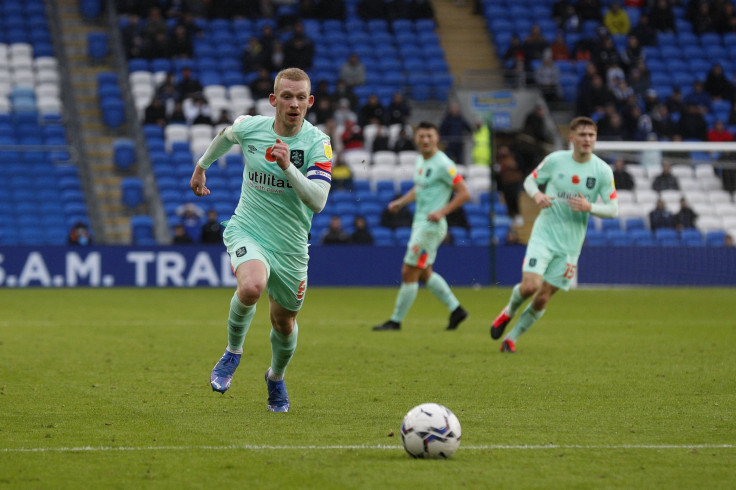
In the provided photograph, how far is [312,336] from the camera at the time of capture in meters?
13.1

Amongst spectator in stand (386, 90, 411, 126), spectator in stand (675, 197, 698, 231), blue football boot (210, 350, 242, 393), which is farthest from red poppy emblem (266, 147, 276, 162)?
spectator in stand (386, 90, 411, 126)

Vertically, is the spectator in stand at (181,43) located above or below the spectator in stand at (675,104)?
above

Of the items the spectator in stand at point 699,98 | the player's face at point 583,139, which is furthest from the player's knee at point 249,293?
the spectator in stand at point 699,98

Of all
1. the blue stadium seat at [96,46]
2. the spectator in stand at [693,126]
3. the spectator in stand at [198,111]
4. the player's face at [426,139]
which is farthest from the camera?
the blue stadium seat at [96,46]

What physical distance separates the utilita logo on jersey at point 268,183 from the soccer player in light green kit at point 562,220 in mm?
4428

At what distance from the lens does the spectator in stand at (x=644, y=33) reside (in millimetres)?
29812

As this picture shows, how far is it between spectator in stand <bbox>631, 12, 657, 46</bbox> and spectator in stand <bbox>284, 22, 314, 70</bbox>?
30.1ft

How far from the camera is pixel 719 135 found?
84.3 feet

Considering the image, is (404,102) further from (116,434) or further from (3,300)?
(116,434)

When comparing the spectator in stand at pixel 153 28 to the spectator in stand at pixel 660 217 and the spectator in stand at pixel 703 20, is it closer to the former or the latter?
the spectator in stand at pixel 660 217

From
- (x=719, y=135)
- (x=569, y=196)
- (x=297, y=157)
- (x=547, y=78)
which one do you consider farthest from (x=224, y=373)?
(x=547, y=78)

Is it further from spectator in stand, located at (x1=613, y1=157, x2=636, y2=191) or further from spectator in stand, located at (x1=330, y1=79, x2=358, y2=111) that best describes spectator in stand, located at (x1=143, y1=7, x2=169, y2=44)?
spectator in stand, located at (x1=613, y1=157, x2=636, y2=191)

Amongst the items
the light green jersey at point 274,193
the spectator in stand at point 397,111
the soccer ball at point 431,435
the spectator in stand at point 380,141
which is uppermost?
the light green jersey at point 274,193

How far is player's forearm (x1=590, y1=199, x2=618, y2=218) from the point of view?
35.2 feet
